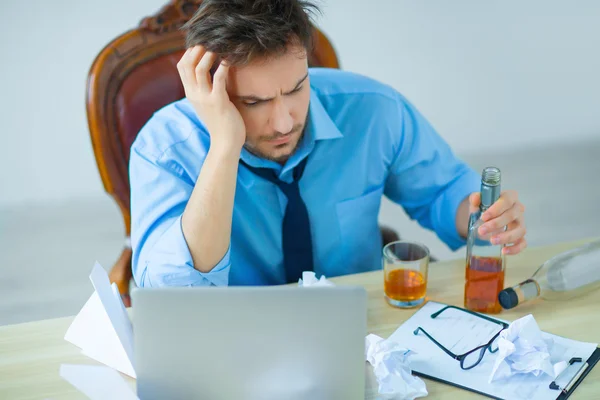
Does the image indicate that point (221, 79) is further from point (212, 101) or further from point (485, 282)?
point (485, 282)

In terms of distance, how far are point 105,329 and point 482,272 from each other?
65 cm

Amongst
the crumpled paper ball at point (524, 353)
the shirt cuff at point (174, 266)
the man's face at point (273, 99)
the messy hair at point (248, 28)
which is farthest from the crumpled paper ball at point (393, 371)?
the messy hair at point (248, 28)

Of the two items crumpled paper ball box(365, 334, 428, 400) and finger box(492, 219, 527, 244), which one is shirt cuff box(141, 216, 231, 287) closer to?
crumpled paper ball box(365, 334, 428, 400)

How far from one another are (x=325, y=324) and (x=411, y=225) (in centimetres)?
231

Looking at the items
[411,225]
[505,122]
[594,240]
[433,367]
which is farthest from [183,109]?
[505,122]

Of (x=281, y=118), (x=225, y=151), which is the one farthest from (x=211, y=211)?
(x=281, y=118)

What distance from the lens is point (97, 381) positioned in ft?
3.61

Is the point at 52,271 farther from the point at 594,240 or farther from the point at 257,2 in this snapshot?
the point at 594,240

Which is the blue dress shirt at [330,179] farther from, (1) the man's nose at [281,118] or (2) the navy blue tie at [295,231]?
(1) the man's nose at [281,118]

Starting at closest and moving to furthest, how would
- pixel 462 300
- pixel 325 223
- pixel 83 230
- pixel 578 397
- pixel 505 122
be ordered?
1. pixel 578 397
2. pixel 462 300
3. pixel 325 223
4. pixel 83 230
5. pixel 505 122

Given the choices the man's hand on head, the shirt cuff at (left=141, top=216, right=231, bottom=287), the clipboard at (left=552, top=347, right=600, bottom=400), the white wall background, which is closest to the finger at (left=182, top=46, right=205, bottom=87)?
the man's hand on head

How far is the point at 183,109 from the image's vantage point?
156cm

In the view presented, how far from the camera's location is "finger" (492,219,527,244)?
1.27 meters

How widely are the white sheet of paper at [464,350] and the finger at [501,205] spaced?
0.59 ft
